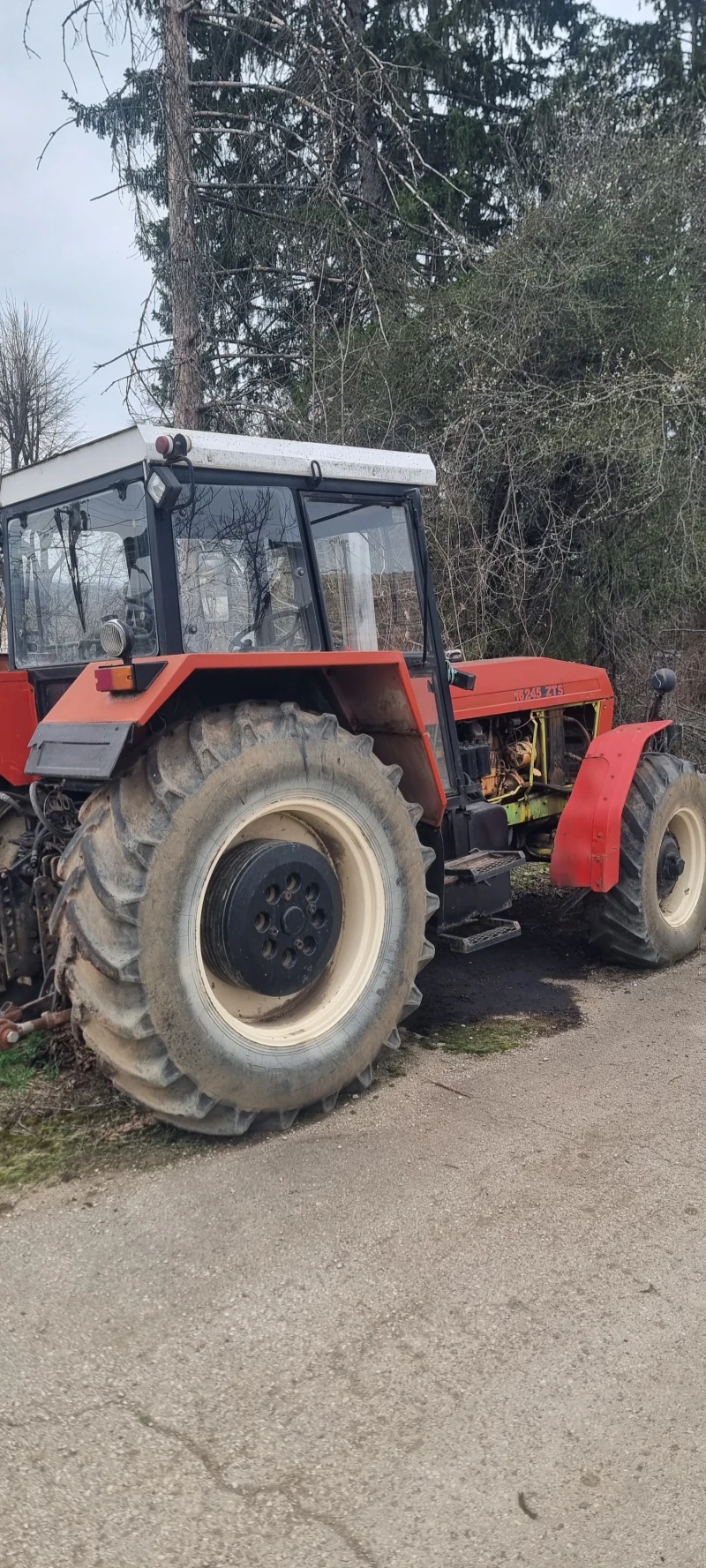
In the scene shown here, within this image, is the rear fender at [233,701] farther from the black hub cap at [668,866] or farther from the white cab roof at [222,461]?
the black hub cap at [668,866]

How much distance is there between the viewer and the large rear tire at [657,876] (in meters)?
5.31

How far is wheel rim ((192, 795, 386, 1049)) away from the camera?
3638 millimetres

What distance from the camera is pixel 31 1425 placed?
222 centimetres

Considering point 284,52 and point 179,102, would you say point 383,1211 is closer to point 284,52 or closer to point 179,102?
point 179,102

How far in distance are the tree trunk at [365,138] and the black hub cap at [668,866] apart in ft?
29.7

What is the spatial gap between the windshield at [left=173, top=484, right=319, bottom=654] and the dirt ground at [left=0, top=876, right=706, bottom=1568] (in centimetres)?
162

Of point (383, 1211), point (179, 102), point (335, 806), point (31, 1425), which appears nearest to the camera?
point (31, 1425)

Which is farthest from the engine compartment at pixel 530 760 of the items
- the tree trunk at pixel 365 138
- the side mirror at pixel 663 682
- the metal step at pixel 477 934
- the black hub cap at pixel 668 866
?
the tree trunk at pixel 365 138

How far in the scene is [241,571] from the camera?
153 inches

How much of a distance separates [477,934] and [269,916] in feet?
4.52

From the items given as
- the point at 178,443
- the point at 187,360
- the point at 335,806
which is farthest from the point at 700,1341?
the point at 187,360

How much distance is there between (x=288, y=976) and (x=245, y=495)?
5.40 feet

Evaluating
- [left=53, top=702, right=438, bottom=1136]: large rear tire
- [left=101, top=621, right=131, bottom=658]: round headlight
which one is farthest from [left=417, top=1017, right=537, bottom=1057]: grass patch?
[left=101, top=621, right=131, bottom=658]: round headlight

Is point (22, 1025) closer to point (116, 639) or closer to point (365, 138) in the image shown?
point (116, 639)
